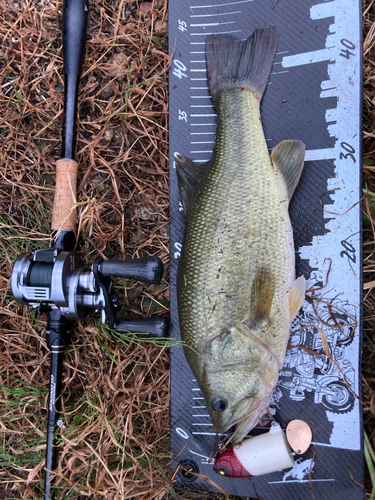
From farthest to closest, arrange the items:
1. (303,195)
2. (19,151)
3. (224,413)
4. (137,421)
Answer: (19,151) < (137,421) < (303,195) < (224,413)

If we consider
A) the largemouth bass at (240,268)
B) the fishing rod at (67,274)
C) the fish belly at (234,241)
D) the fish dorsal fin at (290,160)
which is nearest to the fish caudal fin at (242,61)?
the largemouth bass at (240,268)

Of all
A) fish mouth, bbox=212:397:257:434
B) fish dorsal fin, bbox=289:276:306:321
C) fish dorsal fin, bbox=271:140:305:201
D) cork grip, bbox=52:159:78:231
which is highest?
fish dorsal fin, bbox=271:140:305:201

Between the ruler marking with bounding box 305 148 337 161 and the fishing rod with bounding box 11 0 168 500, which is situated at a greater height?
the ruler marking with bounding box 305 148 337 161

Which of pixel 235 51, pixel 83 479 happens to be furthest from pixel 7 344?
pixel 235 51

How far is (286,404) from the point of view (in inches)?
84.9

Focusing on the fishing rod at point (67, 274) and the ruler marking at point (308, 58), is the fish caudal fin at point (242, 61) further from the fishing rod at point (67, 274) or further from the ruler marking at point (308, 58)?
the fishing rod at point (67, 274)

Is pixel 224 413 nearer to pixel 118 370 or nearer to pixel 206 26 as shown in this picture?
pixel 118 370

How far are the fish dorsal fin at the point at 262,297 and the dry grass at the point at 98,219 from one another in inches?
27.3

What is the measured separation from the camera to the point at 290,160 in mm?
2066

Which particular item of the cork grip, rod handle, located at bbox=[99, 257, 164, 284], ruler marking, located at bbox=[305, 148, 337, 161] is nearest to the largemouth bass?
ruler marking, located at bbox=[305, 148, 337, 161]

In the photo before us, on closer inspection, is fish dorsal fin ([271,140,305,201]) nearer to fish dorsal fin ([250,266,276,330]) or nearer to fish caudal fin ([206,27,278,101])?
fish caudal fin ([206,27,278,101])

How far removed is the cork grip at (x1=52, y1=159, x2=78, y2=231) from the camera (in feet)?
7.35

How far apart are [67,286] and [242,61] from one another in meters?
1.67

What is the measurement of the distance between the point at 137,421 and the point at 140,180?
160 centimetres
